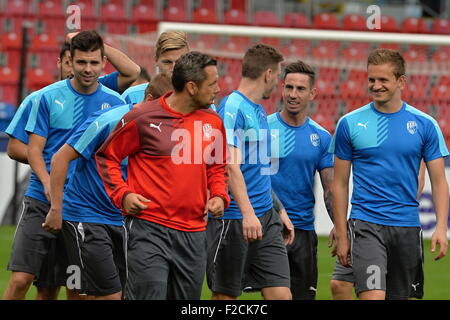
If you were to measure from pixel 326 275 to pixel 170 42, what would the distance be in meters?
4.28

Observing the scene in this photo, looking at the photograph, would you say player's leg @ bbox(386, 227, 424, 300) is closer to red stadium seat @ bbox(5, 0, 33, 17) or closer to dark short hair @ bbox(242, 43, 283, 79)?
dark short hair @ bbox(242, 43, 283, 79)

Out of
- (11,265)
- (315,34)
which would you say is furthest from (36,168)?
(315,34)

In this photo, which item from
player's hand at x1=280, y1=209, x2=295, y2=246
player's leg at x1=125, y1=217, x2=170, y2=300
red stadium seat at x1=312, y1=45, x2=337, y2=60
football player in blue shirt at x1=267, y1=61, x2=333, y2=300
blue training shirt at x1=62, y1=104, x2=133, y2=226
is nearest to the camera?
player's leg at x1=125, y1=217, x2=170, y2=300

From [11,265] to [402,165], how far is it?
99.6 inches

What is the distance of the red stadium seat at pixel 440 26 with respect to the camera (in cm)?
1900

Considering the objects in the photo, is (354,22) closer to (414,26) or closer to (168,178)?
(414,26)

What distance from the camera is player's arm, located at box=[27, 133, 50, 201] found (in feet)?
18.8

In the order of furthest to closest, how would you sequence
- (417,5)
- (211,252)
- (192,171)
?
1. (417,5)
2. (211,252)
3. (192,171)

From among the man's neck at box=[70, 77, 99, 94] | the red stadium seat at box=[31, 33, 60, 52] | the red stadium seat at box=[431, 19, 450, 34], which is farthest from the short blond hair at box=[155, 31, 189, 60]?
the red stadium seat at box=[431, 19, 450, 34]

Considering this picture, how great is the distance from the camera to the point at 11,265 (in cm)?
598

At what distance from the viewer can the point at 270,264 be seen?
614 centimetres

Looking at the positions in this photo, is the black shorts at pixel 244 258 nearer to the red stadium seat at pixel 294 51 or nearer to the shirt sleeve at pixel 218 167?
the shirt sleeve at pixel 218 167

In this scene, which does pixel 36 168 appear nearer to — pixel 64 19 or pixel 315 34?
pixel 315 34
